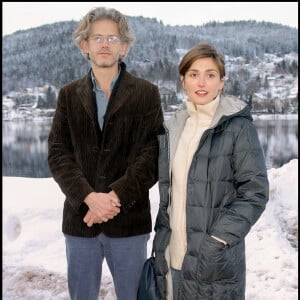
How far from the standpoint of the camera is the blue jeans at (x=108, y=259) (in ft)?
5.63

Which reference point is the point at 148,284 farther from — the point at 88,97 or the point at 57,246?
the point at 57,246

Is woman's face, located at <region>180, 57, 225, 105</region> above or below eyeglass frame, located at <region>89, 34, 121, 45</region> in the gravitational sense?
below

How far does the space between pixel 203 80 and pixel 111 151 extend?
1.59ft

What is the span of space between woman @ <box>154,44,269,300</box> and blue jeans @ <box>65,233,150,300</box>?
0.18 m

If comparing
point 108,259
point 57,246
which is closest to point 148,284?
point 108,259

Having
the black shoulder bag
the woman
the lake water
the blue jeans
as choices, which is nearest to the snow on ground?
the blue jeans

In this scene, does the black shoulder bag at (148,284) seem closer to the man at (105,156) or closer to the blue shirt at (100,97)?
the man at (105,156)

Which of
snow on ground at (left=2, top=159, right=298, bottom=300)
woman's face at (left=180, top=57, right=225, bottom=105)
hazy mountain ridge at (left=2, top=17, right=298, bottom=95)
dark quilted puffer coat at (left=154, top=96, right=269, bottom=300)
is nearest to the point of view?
dark quilted puffer coat at (left=154, top=96, right=269, bottom=300)

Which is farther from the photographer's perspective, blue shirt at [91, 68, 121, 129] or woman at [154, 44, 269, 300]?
blue shirt at [91, 68, 121, 129]

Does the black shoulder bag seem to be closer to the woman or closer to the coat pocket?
the woman

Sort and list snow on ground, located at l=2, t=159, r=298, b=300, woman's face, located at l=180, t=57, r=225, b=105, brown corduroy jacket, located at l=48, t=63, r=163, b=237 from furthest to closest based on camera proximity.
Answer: snow on ground, located at l=2, t=159, r=298, b=300 < brown corduroy jacket, located at l=48, t=63, r=163, b=237 < woman's face, located at l=180, t=57, r=225, b=105

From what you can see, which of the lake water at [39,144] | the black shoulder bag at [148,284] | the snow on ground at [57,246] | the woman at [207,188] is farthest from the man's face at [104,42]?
the lake water at [39,144]

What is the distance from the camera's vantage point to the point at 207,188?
141 centimetres

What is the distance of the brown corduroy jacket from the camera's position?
1668 mm
